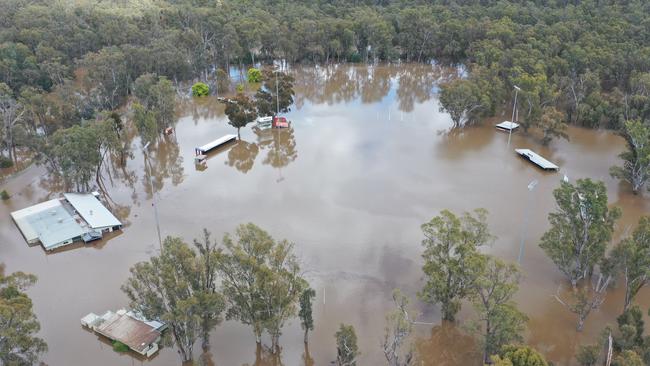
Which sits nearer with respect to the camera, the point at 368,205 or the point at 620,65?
the point at 368,205

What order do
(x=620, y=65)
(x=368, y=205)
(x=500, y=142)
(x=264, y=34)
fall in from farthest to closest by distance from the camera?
(x=264, y=34), (x=620, y=65), (x=500, y=142), (x=368, y=205)

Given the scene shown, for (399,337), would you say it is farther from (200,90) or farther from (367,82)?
(367,82)

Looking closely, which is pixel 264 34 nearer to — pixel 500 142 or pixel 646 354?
pixel 500 142

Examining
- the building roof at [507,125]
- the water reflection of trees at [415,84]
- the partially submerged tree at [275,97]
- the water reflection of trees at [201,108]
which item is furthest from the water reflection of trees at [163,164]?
the building roof at [507,125]

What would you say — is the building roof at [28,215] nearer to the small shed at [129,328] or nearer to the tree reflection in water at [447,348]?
the small shed at [129,328]

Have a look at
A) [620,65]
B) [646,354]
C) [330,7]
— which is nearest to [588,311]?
[646,354]

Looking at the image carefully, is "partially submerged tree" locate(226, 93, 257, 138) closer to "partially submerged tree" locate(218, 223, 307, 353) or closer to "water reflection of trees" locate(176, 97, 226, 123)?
"water reflection of trees" locate(176, 97, 226, 123)
